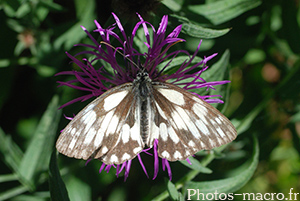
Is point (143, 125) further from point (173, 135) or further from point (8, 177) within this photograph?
point (8, 177)

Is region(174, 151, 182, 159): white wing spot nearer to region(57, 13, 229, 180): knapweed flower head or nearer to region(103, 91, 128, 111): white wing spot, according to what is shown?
region(57, 13, 229, 180): knapweed flower head

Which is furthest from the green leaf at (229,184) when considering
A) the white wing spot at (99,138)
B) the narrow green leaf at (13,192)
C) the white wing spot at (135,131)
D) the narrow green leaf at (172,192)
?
the narrow green leaf at (13,192)

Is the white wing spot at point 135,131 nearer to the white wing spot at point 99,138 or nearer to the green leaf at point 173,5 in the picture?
the white wing spot at point 99,138

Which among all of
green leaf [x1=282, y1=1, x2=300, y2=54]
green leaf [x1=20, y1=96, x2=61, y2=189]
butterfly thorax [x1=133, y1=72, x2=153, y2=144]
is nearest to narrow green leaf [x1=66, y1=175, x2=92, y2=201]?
green leaf [x1=20, y1=96, x2=61, y2=189]

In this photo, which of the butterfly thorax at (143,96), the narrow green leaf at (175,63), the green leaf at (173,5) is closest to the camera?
the butterfly thorax at (143,96)

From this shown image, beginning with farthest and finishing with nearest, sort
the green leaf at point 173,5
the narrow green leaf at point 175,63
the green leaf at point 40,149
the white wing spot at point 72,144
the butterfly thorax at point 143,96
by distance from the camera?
the green leaf at point 40,149 < the green leaf at point 173,5 < the narrow green leaf at point 175,63 < the butterfly thorax at point 143,96 < the white wing spot at point 72,144

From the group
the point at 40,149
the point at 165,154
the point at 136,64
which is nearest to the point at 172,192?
the point at 165,154
